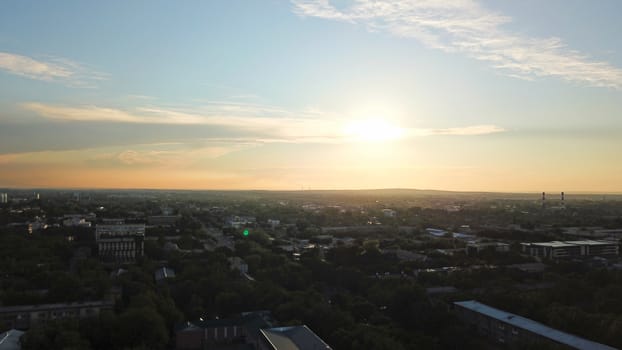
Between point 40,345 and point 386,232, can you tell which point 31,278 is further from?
point 386,232

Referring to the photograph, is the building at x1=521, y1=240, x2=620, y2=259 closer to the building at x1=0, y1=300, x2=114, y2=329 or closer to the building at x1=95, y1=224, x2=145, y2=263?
the building at x1=95, y1=224, x2=145, y2=263

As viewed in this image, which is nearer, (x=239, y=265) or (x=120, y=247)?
(x=239, y=265)

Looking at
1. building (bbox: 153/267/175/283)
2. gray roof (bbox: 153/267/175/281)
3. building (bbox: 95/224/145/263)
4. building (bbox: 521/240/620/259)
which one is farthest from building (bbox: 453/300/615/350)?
building (bbox: 95/224/145/263)

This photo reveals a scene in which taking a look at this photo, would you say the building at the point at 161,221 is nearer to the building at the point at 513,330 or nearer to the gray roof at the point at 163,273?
the gray roof at the point at 163,273

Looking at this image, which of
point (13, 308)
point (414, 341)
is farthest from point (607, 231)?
point (13, 308)

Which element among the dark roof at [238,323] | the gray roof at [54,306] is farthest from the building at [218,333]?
the gray roof at [54,306]

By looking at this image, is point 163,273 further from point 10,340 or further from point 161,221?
point 161,221

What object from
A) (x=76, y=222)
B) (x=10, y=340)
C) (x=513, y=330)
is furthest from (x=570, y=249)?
(x=76, y=222)
